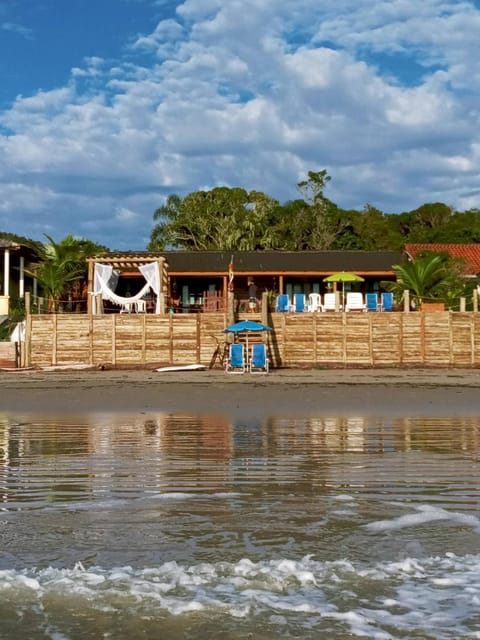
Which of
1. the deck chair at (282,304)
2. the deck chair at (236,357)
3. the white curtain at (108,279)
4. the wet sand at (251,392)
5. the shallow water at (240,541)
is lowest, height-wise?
the shallow water at (240,541)

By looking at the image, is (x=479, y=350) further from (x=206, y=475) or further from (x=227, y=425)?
(x=206, y=475)

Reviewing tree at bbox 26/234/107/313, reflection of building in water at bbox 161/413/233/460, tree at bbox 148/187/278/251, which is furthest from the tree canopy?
reflection of building in water at bbox 161/413/233/460

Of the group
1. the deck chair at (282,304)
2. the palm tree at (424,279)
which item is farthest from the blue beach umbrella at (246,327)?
the palm tree at (424,279)

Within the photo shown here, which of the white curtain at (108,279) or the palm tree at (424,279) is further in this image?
the palm tree at (424,279)

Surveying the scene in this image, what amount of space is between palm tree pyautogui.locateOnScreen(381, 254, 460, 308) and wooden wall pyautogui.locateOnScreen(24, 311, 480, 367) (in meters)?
3.11

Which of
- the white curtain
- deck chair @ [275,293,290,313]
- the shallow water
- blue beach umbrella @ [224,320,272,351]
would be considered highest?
the white curtain

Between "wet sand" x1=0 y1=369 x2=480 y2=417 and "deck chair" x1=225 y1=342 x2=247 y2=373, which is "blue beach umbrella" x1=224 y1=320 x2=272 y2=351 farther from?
"wet sand" x1=0 y1=369 x2=480 y2=417

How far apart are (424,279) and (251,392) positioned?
10805 millimetres

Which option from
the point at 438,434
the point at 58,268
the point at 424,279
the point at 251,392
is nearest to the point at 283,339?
the point at 424,279

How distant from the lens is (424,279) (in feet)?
86.1

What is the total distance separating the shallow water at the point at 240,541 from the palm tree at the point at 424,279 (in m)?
17.1

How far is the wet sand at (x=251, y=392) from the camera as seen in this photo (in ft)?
48.7

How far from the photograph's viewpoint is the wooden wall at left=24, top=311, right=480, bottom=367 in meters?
23.3

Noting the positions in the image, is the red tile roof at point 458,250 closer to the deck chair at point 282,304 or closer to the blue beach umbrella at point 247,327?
the deck chair at point 282,304
